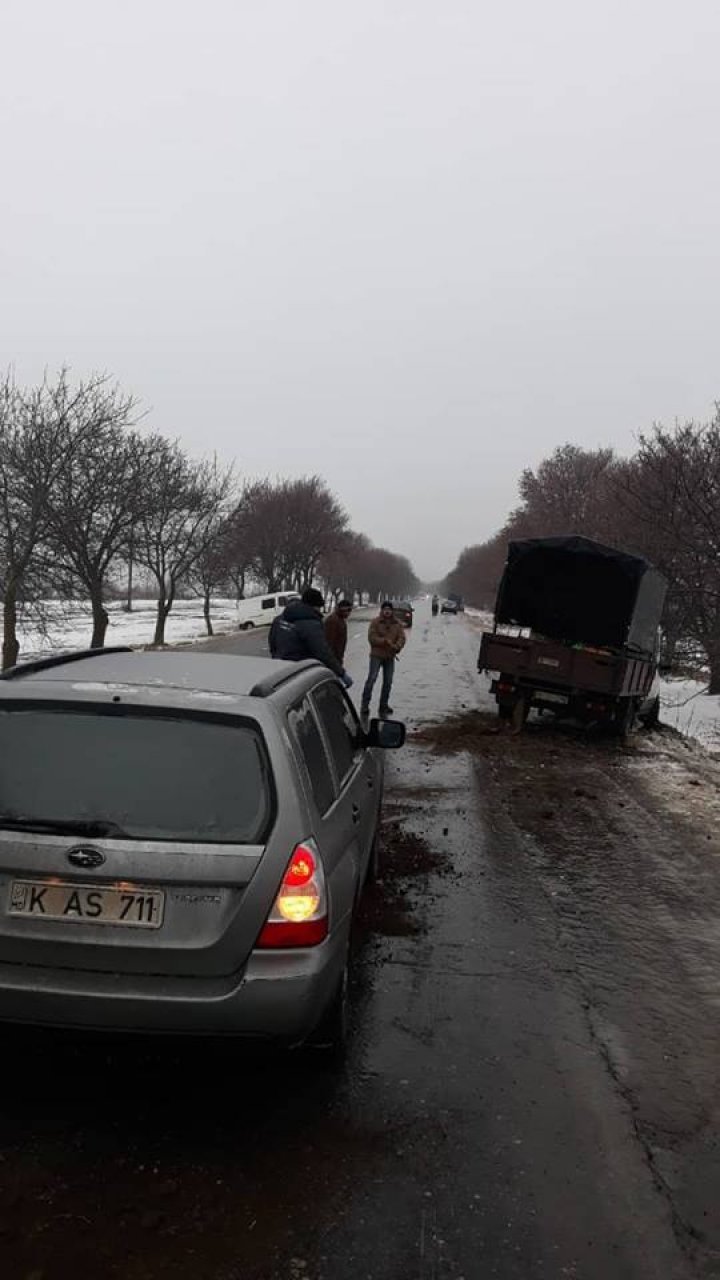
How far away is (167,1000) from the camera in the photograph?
292cm

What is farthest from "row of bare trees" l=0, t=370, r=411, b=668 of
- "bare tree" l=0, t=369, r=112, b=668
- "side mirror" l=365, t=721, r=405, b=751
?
"side mirror" l=365, t=721, r=405, b=751

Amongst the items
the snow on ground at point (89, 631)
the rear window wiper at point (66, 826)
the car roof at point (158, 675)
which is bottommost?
the snow on ground at point (89, 631)

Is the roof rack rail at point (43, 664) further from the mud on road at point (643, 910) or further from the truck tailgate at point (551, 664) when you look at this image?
the truck tailgate at point (551, 664)

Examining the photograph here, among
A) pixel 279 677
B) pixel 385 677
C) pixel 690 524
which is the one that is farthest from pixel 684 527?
pixel 279 677

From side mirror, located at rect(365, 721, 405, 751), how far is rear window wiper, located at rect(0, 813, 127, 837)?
262 cm

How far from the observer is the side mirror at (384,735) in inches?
217

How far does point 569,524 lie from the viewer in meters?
47.8

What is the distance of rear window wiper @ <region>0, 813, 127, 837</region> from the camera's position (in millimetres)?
2998

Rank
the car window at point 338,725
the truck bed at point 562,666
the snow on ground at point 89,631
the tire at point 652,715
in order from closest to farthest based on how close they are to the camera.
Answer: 1. the car window at point 338,725
2. the truck bed at point 562,666
3. the tire at point 652,715
4. the snow on ground at point 89,631

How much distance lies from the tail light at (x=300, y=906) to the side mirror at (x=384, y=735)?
7.73ft

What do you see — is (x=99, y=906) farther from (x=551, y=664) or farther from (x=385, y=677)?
(x=385, y=677)

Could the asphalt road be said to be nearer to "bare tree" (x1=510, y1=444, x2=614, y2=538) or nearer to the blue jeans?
the blue jeans

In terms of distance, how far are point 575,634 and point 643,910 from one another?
891cm

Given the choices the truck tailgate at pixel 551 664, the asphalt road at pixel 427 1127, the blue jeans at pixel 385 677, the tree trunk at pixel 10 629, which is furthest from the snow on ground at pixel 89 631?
the asphalt road at pixel 427 1127
